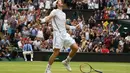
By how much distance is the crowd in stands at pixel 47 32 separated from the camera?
29.9 metres

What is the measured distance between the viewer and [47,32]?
31.4 meters

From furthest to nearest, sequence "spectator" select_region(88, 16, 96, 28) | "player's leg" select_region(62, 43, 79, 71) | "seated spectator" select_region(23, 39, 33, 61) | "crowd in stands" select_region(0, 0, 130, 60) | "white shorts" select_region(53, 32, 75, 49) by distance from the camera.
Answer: "spectator" select_region(88, 16, 96, 28)
"crowd in stands" select_region(0, 0, 130, 60)
"seated spectator" select_region(23, 39, 33, 61)
"player's leg" select_region(62, 43, 79, 71)
"white shorts" select_region(53, 32, 75, 49)

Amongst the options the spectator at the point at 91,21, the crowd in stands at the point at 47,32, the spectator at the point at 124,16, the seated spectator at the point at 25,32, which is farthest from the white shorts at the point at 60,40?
the spectator at the point at 124,16

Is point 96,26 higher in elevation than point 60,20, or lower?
lower

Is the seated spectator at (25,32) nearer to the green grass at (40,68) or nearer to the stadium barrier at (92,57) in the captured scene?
the stadium barrier at (92,57)

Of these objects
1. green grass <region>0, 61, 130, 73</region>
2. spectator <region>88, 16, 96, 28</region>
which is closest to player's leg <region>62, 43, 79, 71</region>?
green grass <region>0, 61, 130, 73</region>

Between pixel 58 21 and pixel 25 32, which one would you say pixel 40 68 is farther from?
pixel 25 32

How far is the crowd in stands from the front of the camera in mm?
29938

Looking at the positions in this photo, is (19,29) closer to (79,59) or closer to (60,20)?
(79,59)

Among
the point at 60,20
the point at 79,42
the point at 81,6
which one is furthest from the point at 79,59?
the point at 60,20

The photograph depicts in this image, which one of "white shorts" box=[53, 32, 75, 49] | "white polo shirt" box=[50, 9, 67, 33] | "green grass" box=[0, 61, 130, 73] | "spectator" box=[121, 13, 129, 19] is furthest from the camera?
"spectator" box=[121, 13, 129, 19]

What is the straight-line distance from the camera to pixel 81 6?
3512cm

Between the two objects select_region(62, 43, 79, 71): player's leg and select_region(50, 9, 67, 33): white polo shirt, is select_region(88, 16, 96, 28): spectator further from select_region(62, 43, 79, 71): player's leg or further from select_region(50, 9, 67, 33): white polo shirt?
select_region(50, 9, 67, 33): white polo shirt

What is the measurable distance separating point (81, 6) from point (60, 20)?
1955 cm
